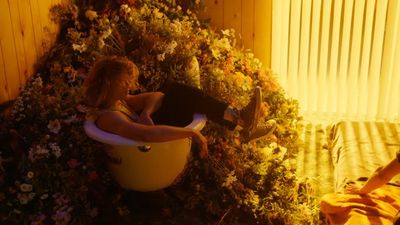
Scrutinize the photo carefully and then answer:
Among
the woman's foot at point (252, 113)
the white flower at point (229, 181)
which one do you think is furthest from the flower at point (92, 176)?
the woman's foot at point (252, 113)

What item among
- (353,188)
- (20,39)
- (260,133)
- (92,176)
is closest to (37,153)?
(92,176)

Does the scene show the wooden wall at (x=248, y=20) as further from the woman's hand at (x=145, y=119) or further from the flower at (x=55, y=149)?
the flower at (x=55, y=149)

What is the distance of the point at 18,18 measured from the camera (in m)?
2.80

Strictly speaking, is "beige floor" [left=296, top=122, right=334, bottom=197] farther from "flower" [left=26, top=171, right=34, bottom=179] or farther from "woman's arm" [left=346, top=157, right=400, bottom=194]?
"flower" [left=26, top=171, right=34, bottom=179]

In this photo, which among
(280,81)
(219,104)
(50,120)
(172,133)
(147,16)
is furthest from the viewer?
(280,81)

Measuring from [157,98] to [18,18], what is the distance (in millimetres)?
1021

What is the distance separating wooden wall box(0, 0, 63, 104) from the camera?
266 centimetres

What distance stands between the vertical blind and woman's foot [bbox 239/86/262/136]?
1.42 metres

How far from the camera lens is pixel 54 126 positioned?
253 centimetres

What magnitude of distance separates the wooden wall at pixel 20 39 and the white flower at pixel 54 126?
0.35 meters

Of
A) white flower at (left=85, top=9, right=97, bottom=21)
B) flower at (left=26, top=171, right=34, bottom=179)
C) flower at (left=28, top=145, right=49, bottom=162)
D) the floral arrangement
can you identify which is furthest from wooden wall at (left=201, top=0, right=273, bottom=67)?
flower at (left=26, top=171, right=34, bottom=179)

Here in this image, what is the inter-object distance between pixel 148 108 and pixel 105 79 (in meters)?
0.29

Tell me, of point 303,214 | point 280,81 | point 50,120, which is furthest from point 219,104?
point 280,81

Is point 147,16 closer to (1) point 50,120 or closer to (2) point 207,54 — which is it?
(2) point 207,54
